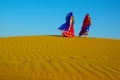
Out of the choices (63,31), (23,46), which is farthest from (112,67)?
(63,31)

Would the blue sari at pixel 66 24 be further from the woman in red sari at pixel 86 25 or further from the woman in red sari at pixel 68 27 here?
the woman in red sari at pixel 86 25

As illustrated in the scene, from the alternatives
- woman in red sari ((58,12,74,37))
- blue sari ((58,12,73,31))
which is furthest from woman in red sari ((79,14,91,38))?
blue sari ((58,12,73,31))

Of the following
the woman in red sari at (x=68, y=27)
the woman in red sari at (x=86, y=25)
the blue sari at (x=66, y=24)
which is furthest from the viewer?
the woman in red sari at (x=86, y=25)

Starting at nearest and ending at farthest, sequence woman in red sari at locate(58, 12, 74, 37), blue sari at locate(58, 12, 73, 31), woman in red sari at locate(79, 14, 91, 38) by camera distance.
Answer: woman in red sari at locate(58, 12, 74, 37)
blue sari at locate(58, 12, 73, 31)
woman in red sari at locate(79, 14, 91, 38)

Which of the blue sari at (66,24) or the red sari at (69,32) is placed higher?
the blue sari at (66,24)

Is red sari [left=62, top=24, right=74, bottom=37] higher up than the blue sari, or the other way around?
the blue sari

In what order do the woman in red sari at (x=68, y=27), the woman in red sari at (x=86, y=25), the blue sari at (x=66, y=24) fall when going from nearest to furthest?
the woman in red sari at (x=68, y=27) < the blue sari at (x=66, y=24) < the woman in red sari at (x=86, y=25)

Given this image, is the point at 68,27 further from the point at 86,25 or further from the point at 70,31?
the point at 86,25

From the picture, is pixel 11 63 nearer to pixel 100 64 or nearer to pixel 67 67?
pixel 67 67

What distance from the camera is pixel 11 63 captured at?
12297 millimetres

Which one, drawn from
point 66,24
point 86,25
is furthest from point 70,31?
point 86,25

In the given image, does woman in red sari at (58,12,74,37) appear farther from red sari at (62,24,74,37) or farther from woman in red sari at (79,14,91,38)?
woman in red sari at (79,14,91,38)

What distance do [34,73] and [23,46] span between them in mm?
8487

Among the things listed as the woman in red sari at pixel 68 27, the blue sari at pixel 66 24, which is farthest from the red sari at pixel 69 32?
the blue sari at pixel 66 24
